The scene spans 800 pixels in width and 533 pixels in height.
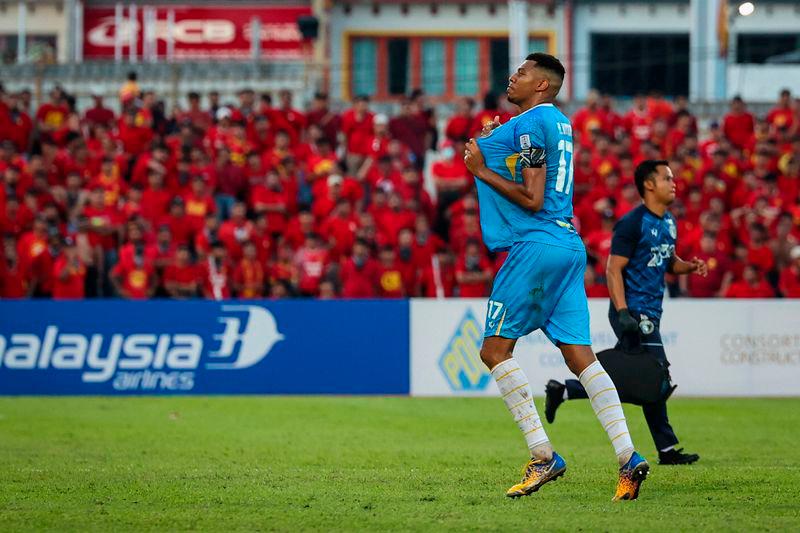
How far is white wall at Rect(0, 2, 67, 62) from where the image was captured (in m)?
42.1

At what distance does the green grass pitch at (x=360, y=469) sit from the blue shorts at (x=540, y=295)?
1020mm

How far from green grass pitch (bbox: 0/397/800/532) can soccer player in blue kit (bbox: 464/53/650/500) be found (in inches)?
18.6

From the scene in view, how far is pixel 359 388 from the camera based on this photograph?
18516mm

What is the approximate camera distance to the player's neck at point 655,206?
1082cm

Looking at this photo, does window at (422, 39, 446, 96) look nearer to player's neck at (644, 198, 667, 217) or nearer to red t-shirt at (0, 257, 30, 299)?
red t-shirt at (0, 257, 30, 299)

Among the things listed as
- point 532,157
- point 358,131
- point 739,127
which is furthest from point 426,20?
point 532,157

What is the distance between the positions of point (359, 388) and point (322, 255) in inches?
104

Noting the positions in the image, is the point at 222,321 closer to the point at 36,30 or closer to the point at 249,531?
the point at 249,531

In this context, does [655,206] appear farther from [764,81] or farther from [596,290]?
[764,81]

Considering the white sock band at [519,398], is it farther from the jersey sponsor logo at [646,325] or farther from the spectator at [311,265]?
the spectator at [311,265]

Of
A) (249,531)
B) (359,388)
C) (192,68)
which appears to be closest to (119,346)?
(359,388)

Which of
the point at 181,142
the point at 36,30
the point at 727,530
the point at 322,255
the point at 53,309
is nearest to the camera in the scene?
the point at 727,530

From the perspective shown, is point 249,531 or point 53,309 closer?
point 249,531

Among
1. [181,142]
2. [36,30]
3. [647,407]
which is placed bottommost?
[647,407]
